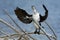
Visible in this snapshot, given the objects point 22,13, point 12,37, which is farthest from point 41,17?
point 12,37

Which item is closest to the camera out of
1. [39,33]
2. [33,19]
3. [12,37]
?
[33,19]

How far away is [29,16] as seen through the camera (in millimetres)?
3256

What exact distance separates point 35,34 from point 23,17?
0.30 m

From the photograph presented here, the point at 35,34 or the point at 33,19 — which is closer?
the point at 33,19

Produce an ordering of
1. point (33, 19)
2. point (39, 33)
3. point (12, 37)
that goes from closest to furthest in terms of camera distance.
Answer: point (33, 19)
point (39, 33)
point (12, 37)

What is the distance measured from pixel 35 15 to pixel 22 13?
173 mm

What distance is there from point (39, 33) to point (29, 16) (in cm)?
28

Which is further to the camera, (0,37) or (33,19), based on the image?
(0,37)

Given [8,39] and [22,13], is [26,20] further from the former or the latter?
[8,39]

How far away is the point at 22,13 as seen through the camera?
3.23 meters

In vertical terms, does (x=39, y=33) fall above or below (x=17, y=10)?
below

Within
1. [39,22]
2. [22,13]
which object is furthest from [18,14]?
[39,22]

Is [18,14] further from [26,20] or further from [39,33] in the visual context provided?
[39,33]

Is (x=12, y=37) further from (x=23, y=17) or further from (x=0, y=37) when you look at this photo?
(x=23, y=17)
